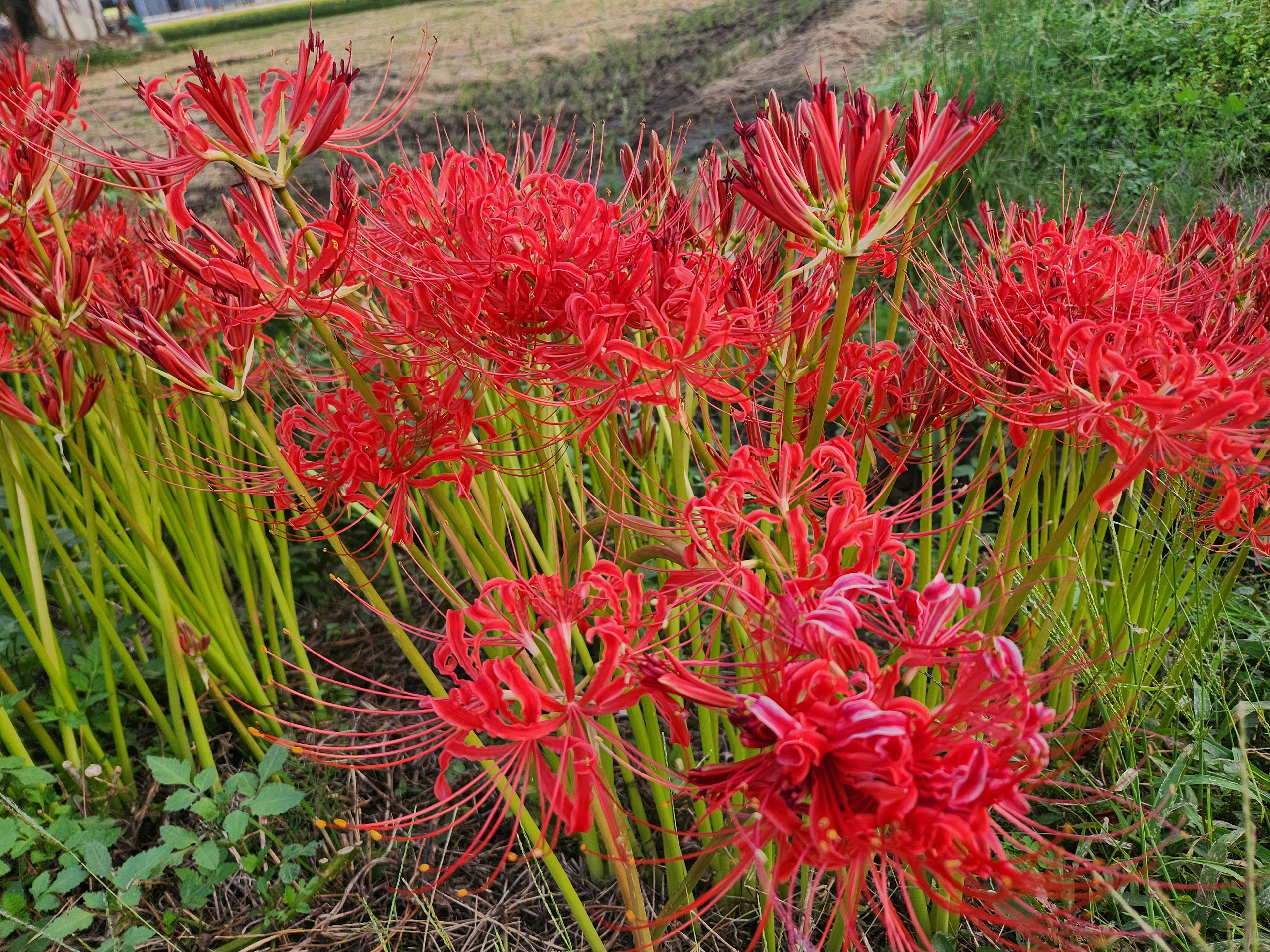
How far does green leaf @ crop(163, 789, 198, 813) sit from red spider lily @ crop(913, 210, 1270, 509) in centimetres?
134

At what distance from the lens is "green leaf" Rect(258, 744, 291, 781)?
1442 millimetres

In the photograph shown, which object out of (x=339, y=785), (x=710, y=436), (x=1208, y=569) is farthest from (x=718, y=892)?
(x=339, y=785)

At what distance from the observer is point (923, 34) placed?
14.3ft

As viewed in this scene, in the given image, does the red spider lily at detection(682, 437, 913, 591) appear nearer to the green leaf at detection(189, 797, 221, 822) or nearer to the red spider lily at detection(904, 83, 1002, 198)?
the red spider lily at detection(904, 83, 1002, 198)

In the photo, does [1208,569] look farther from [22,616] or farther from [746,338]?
[22,616]

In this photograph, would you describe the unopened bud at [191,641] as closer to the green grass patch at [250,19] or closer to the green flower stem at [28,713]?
the green flower stem at [28,713]

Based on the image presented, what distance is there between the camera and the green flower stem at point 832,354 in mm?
892

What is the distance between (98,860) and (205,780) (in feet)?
0.58

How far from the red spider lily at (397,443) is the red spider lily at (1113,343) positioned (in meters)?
0.63

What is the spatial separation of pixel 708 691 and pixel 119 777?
1.50 meters

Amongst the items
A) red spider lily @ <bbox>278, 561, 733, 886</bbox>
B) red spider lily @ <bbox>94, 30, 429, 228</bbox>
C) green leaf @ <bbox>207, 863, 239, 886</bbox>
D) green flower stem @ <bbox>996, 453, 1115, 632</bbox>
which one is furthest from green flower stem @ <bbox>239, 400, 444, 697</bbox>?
green flower stem @ <bbox>996, 453, 1115, 632</bbox>

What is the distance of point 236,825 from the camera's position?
136 centimetres

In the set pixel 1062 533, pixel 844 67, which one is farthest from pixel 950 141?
pixel 844 67

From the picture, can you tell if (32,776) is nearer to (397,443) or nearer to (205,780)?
(205,780)
